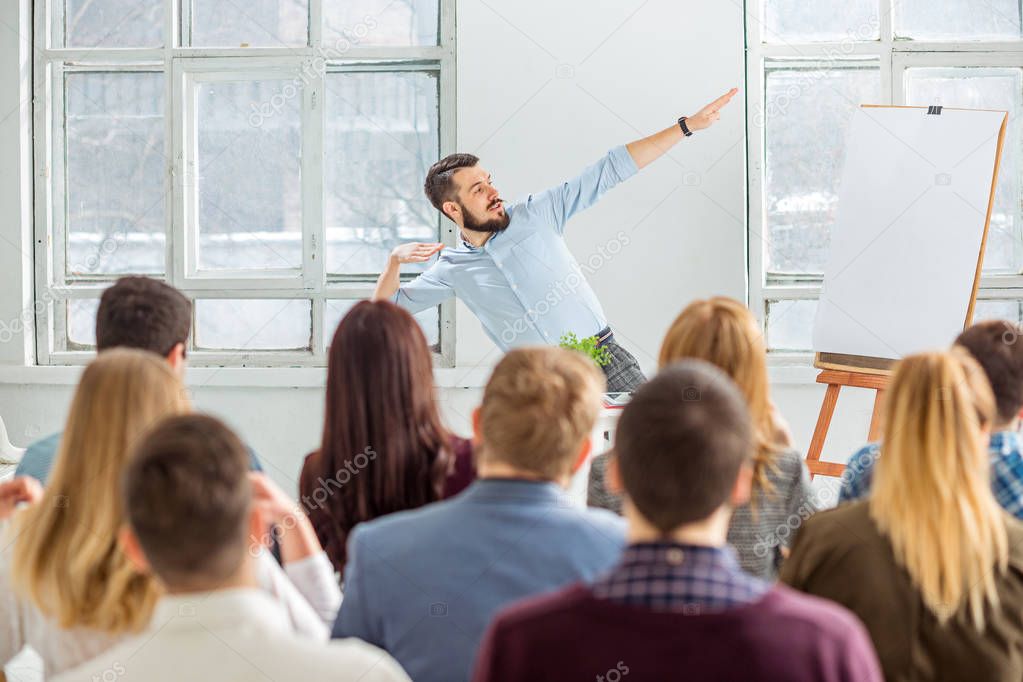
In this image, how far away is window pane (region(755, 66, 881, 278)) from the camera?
15.1ft

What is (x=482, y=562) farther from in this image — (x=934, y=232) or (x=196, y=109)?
(x=196, y=109)

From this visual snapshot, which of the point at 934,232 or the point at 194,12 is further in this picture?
the point at 194,12

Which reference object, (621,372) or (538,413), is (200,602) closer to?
(538,413)

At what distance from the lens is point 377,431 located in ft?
6.12

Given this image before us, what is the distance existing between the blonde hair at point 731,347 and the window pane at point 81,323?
369cm

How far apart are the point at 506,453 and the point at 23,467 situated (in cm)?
107

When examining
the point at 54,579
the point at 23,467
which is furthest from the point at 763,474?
the point at 23,467

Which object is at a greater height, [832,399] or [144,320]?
[144,320]

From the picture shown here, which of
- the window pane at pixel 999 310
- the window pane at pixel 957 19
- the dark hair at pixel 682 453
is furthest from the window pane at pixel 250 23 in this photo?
the dark hair at pixel 682 453

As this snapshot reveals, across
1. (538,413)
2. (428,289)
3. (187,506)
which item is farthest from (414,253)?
(187,506)

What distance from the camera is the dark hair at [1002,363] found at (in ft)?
6.23

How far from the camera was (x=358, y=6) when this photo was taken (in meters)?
4.66

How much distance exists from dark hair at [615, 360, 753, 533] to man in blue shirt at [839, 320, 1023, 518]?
0.86m

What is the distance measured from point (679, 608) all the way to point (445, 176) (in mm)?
3275
